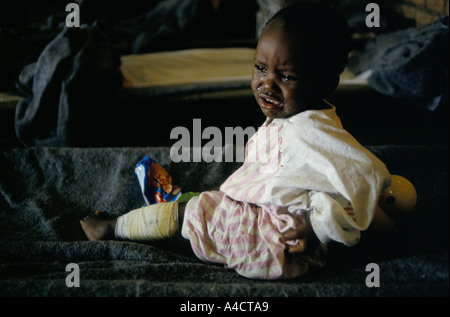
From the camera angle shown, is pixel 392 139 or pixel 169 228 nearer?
pixel 169 228

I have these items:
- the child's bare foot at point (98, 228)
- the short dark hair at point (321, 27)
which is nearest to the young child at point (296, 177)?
the short dark hair at point (321, 27)

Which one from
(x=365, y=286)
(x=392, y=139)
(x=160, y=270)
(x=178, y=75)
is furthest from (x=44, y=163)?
(x=392, y=139)

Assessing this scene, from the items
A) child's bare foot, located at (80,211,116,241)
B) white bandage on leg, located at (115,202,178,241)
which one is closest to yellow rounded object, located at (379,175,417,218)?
white bandage on leg, located at (115,202,178,241)

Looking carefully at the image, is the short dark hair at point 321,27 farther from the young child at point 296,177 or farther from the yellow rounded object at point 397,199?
the yellow rounded object at point 397,199

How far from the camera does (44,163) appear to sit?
116 cm

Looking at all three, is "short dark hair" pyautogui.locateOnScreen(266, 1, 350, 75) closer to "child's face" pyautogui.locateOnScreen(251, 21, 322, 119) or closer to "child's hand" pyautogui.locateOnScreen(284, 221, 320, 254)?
"child's face" pyautogui.locateOnScreen(251, 21, 322, 119)

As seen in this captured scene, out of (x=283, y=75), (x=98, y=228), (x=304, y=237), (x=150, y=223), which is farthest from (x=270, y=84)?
(x=98, y=228)

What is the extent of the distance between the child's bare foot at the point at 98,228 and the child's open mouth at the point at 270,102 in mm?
500

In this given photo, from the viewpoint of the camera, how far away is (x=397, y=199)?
0.74 metres

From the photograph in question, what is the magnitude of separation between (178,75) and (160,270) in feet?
3.75

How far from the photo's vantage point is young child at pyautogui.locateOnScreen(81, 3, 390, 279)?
0.62 metres

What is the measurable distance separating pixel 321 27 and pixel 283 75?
4.2 inches
